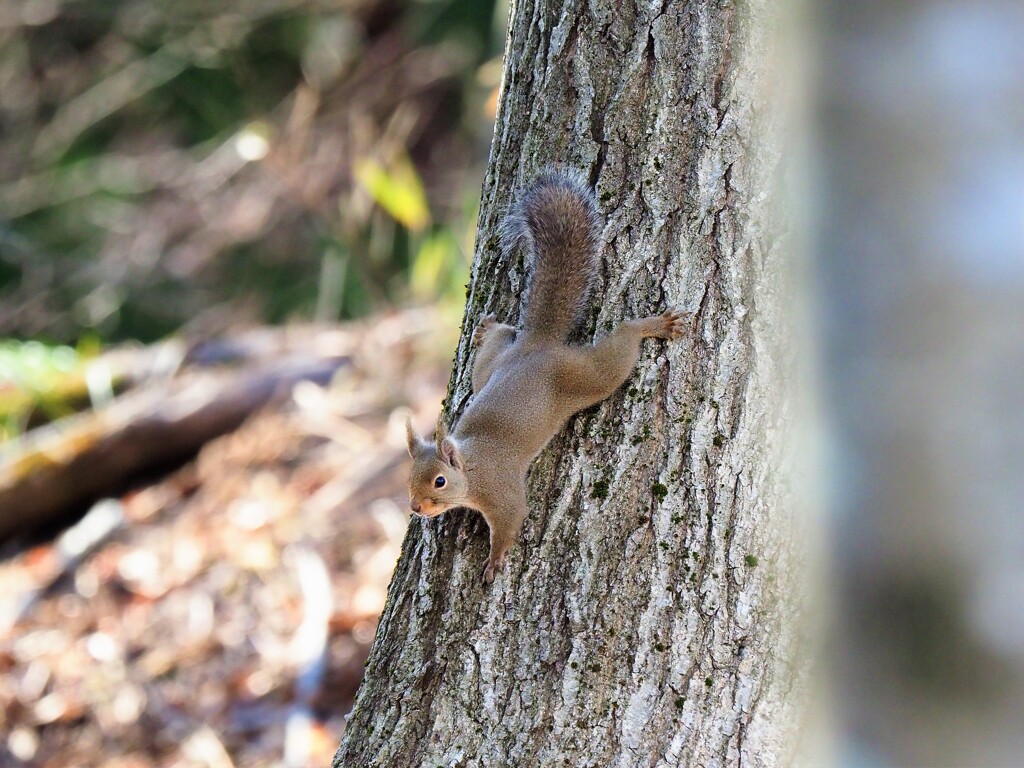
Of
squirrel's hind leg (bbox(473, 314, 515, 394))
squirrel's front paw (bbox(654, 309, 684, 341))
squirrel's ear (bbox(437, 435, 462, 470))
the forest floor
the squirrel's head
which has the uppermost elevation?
squirrel's front paw (bbox(654, 309, 684, 341))

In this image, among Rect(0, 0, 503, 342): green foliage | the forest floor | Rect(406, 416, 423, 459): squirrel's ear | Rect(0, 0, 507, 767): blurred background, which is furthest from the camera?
Rect(0, 0, 503, 342): green foliage

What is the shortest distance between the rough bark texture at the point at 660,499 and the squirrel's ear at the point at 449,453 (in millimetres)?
304

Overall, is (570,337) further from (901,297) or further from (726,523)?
(901,297)

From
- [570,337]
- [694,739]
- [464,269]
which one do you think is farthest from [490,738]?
[464,269]

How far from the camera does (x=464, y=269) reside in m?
5.41

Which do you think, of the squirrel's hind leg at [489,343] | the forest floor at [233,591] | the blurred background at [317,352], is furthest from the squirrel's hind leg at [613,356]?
the forest floor at [233,591]

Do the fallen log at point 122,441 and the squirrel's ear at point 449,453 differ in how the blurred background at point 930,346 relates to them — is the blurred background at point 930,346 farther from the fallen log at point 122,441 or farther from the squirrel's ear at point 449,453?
the fallen log at point 122,441

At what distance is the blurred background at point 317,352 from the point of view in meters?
0.55

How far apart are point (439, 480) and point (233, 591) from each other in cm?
245

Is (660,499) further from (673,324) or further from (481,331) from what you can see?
(481,331)

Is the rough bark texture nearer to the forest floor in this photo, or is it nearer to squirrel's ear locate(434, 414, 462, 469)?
squirrel's ear locate(434, 414, 462, 469)

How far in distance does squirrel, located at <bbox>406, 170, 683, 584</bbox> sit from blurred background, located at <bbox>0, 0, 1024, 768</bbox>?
1.26 m

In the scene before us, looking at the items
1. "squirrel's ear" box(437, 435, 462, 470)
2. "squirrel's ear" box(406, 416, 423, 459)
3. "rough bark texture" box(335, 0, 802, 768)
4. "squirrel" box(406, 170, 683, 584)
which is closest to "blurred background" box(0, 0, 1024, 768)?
"rough bark texture" box(335, 0, 802, 768)

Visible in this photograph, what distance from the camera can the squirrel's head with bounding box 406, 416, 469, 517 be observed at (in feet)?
6.91
